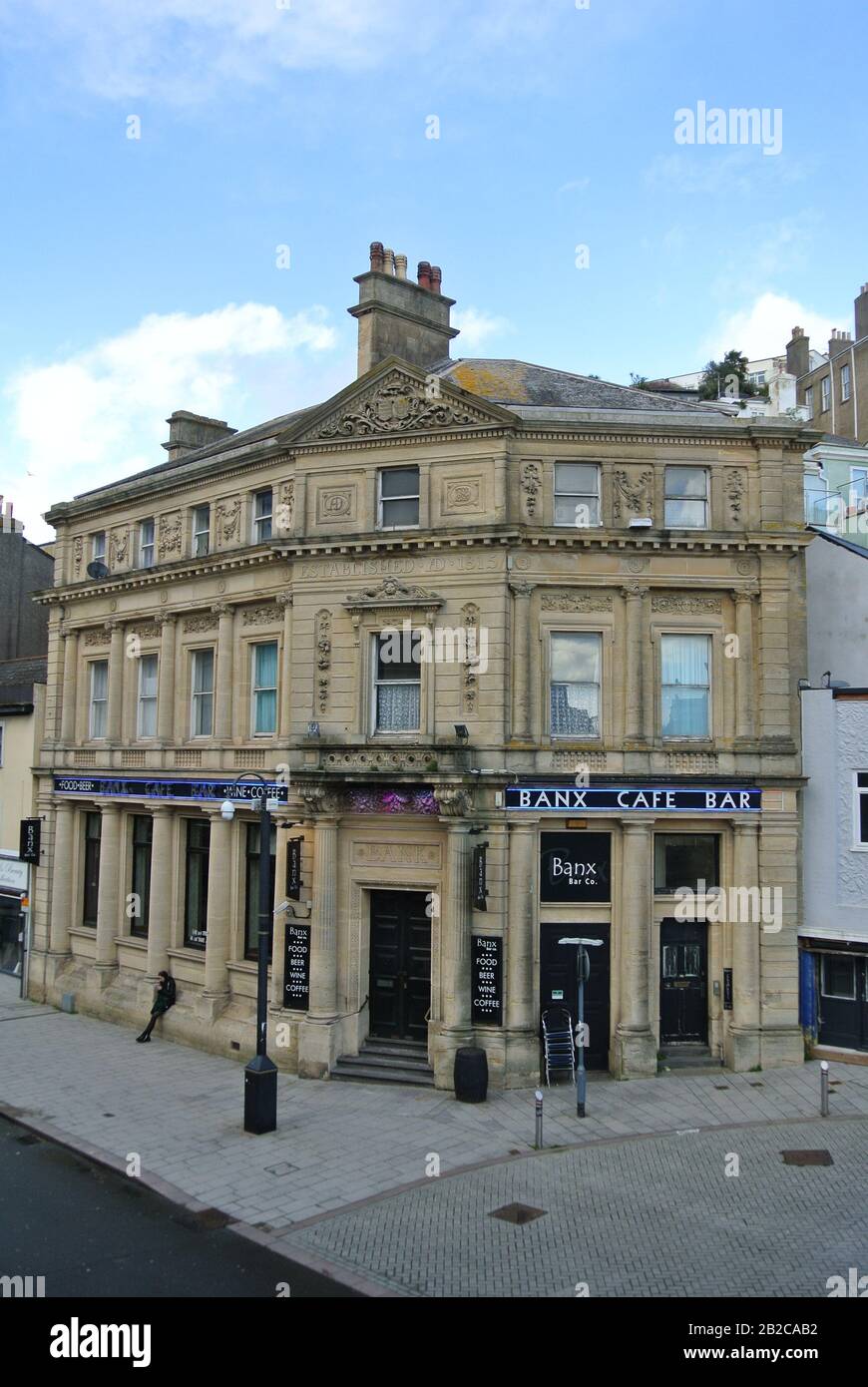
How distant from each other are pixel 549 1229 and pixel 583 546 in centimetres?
1259

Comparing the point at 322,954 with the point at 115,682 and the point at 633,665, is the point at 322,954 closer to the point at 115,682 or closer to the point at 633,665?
the point at 633,665

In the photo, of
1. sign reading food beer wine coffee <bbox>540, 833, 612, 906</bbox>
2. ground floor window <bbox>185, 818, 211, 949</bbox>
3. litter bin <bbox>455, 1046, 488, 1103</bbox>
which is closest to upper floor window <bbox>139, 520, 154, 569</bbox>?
ground floor window <bbox>185, 818, 211, 949</bbox>

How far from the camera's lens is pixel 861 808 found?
2069cm

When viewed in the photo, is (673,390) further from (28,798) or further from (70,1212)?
(70,1212)

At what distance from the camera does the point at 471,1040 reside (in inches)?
771

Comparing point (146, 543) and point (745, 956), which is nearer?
point (745, 956)

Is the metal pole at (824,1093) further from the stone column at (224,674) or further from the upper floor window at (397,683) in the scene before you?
the stone column at (224,674)

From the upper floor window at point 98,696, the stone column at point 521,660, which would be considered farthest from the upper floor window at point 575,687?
the upper floor window at point 98,696

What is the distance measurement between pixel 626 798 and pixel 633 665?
273cm

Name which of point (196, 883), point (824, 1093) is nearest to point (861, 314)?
point (196, 883)

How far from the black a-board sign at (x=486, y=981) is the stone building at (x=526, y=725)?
44 millimetres

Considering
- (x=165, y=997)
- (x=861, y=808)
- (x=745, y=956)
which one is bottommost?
(x=165, y=997)

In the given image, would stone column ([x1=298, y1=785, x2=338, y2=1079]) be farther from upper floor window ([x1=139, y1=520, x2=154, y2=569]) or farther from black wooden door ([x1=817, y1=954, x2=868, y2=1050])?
black wooden door ([x1=817, y1=954, x2=868, y2=1050])

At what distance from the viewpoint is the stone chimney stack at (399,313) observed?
80.1 ft
